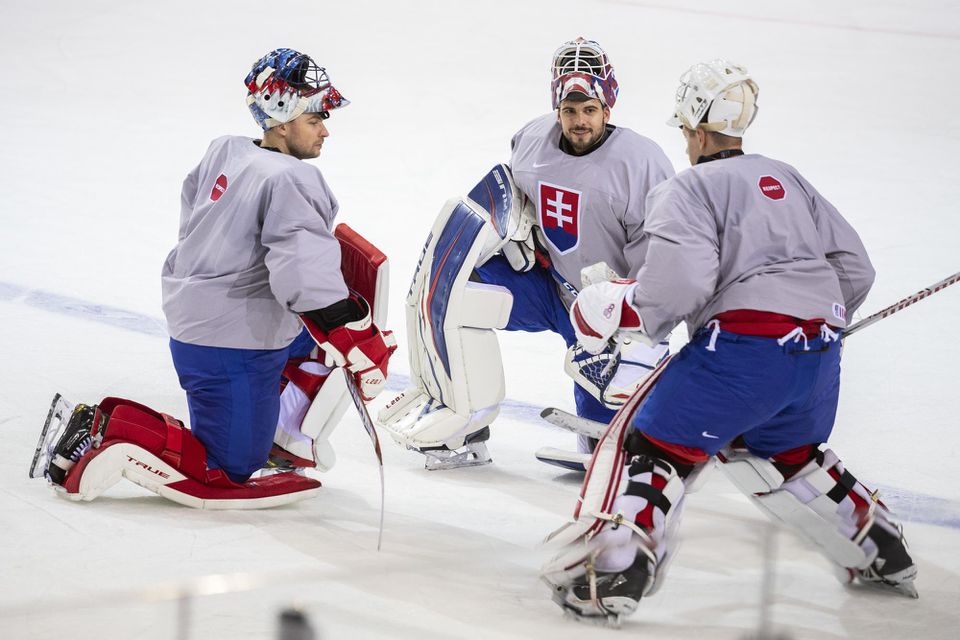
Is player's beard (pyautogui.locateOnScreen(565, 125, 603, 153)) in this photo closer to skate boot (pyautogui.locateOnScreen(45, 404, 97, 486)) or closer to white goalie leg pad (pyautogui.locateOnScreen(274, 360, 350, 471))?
white goalie leg pad (pyautogui.locateOnScreen(274, 360, 350, 471))

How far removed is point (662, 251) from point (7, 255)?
349 centimetres

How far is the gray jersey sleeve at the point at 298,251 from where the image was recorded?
2.79 m

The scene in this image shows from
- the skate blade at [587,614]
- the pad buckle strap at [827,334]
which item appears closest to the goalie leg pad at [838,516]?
the pad buckle strap at [827,334]

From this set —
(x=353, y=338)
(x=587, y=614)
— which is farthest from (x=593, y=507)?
(x=353, y=338)

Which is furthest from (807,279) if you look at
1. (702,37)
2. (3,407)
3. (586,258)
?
(702,37)

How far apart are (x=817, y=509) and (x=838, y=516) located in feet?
0.15

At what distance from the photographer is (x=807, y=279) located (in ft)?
8.00

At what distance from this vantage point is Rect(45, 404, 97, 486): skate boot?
280 centimetres

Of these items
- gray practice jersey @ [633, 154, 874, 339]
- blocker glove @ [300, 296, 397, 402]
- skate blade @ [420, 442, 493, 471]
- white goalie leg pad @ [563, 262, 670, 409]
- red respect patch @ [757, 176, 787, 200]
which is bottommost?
skate blade @ [420, 442, 493, 471]

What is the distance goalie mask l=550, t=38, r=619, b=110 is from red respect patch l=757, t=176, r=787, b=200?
0.95m

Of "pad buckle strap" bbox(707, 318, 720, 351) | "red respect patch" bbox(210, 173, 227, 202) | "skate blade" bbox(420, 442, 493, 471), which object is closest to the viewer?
"pad buckle strap" bbox(707, 318, 720, 351)

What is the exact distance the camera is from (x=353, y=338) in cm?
287

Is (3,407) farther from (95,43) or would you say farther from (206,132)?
(95,43)

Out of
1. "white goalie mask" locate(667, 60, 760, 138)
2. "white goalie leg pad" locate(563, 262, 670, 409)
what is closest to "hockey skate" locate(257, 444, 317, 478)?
"white goalie leg pad" locate(563, 262, 670, 409)
